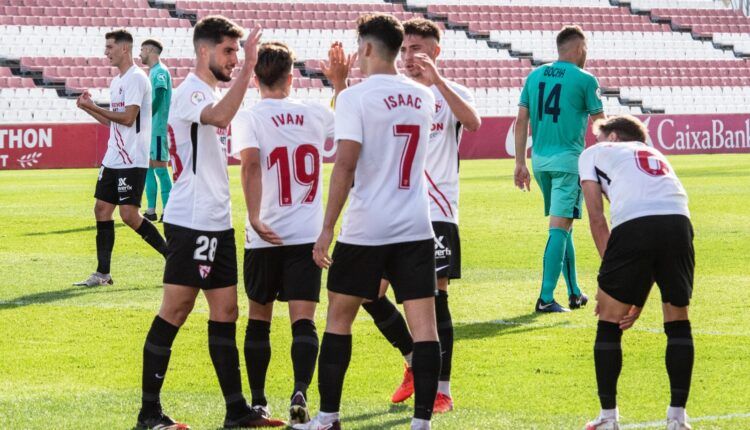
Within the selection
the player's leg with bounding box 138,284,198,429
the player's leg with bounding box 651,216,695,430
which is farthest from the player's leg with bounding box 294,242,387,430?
the player's leg with bounding box 651,216,695,430

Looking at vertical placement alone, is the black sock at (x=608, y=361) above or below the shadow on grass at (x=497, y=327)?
above

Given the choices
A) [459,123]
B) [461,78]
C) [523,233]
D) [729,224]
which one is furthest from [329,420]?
[461,78]

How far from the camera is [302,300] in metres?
5.98

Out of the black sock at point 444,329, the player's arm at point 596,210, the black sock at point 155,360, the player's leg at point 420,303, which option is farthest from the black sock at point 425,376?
the black sock at point 155,360

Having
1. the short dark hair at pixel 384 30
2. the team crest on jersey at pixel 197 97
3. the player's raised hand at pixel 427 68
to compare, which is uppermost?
the short dark hair at pixel 384 30

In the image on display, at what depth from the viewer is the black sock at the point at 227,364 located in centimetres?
590

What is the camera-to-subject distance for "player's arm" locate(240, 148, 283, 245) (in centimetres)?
589

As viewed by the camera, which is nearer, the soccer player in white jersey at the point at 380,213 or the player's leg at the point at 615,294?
the soccer player in white jersey at the point at 380,213

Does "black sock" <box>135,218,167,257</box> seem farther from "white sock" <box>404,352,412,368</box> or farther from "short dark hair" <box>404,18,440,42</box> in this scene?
"short dark hair" <box>404,18,440,42</box>

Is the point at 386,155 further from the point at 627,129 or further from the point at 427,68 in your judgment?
the point at 627,129

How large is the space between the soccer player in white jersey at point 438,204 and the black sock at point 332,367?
0.99 meters

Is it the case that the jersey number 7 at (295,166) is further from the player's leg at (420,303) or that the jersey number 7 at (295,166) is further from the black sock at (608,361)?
the black sock at (608,361)

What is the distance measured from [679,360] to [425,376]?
1221 mm

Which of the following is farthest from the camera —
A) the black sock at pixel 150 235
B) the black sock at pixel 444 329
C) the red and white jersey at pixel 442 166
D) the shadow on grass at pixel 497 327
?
the black sock at pixel 150 235
